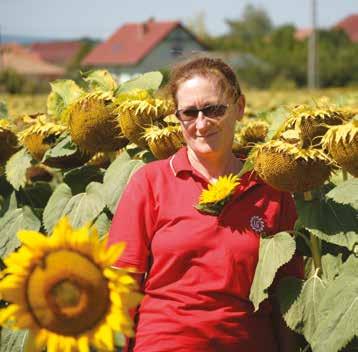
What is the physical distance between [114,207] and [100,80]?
0.50 metres

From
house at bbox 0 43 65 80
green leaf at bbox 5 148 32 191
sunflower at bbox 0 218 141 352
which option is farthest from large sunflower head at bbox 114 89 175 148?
house at bbox 0 43 65 80

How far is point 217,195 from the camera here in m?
2.09

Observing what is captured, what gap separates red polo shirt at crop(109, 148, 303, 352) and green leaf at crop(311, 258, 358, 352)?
0.21m

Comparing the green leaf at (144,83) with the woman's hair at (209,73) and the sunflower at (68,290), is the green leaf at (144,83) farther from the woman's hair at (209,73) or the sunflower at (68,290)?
the sunflower at (68,290)

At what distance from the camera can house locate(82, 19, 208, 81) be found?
56.9m

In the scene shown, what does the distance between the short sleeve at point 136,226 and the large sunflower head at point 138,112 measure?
329 mm

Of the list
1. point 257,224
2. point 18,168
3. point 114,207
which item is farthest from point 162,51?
point 257,224

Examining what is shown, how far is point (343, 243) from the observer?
206 centimetres

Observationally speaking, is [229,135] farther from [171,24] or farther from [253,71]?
[171,24]

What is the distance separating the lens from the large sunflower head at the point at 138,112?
8.09 feet

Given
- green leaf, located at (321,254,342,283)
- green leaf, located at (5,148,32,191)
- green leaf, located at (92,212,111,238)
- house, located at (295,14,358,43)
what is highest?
green leaf, located at (5,148,32,191)

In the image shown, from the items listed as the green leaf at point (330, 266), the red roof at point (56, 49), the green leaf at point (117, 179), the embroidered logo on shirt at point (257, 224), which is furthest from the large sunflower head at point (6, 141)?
the red roof at point (56, 49)

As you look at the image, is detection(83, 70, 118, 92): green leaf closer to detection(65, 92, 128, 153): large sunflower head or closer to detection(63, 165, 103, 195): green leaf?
detection(65, 92, 128, 153): large sunflower head

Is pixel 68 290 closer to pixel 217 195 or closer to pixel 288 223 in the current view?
pixel 217 195
